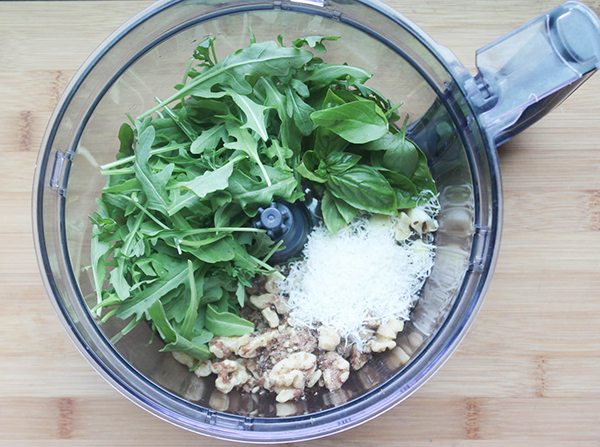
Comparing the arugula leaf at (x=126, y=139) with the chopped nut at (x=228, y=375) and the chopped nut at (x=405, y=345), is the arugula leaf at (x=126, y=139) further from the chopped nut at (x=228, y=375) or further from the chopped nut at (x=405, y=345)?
the chopped nut at (x=405, y=345)

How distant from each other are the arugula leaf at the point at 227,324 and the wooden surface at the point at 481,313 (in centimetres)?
25

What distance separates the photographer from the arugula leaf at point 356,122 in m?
0.67

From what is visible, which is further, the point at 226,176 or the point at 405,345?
the point at 405,345

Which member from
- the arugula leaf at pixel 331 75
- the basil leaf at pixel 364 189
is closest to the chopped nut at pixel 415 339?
the basil leaf at pixel 364 189

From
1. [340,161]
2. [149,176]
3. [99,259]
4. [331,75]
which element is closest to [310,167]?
[340,161]

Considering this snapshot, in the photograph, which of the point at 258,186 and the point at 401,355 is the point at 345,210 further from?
the point at 401,355

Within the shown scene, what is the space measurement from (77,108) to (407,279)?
61 centimetres

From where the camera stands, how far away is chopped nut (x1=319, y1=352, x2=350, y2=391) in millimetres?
740

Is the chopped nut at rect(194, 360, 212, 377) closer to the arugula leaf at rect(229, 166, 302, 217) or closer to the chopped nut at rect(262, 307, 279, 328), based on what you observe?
the chopped nut at rect(262, 307, 279, 328)

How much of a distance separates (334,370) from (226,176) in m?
0.36

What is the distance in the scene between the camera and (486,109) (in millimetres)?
670

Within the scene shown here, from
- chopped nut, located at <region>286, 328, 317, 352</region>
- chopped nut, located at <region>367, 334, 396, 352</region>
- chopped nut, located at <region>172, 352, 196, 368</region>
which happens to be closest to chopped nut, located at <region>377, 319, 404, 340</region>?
chopped nut, located at <region>367, 334, 396, 352</region>

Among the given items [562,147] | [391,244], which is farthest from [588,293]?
[391,244]

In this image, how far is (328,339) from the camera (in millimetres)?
743
